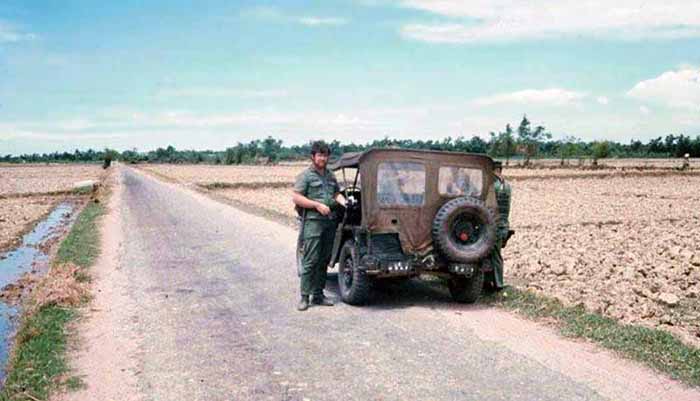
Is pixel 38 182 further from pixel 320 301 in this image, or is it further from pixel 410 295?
pixel 410 295

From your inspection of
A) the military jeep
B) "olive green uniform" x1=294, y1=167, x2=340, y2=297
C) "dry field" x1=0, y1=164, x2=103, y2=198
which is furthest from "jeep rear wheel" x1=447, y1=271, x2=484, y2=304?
"dry field" x1=0, y1=164, x2=103, y2=198

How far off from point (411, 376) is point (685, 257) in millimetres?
8754

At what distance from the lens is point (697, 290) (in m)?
9.28

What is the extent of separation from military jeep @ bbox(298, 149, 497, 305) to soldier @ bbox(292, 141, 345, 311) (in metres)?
0.37

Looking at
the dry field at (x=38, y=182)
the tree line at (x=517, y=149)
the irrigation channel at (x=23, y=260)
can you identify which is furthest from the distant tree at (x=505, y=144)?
the irrigation channel at (x=23, y=260)

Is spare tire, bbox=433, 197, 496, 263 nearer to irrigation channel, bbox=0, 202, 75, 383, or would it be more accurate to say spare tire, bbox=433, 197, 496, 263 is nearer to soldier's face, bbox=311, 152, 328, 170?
soldier's face, bbox=311, 152, 328, 170

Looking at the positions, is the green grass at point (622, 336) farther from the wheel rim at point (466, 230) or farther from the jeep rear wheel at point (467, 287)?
the wheel rim at point (466, 230)

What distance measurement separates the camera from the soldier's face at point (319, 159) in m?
7.94

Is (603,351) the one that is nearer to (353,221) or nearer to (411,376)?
(411,376)

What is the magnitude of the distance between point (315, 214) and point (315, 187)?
36 centimetres

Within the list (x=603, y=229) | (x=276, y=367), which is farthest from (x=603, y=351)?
(x=603, y=229)

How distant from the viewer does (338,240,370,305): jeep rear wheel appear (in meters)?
7.99

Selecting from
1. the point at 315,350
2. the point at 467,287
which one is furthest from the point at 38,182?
the point at 315,350

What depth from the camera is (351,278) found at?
27.4 ft
